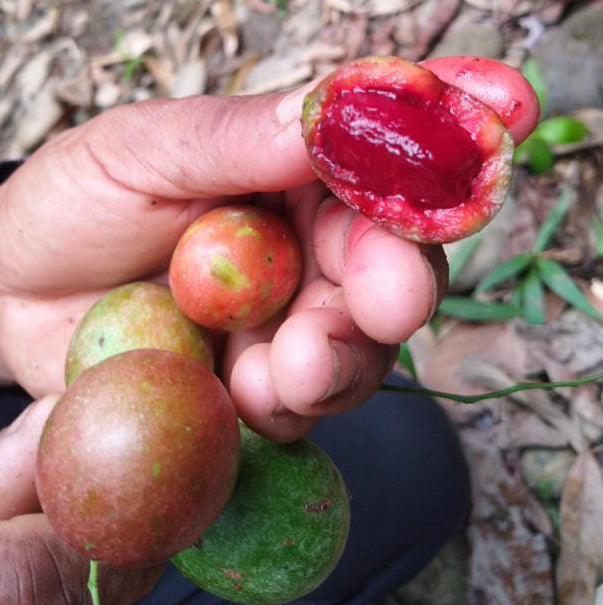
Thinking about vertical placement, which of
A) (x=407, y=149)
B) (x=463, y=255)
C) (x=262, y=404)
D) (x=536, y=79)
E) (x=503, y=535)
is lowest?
(x=503, y=535)

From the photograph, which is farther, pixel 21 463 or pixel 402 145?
pixel 21 463

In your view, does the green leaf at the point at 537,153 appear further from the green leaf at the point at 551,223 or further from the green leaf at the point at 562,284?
the green leaf at the point at 562,284

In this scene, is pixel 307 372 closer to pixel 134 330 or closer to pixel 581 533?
pixel 134 330

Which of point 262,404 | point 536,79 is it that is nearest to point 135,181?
point 262,404

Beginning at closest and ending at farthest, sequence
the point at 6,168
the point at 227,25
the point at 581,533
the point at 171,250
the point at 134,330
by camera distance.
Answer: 1. the point at 134,330
2. the point at 171,250
3. the point at 581,533
4. the point at 6,168
5. the point at 227,25

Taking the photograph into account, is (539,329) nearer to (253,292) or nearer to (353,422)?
(353,422)
